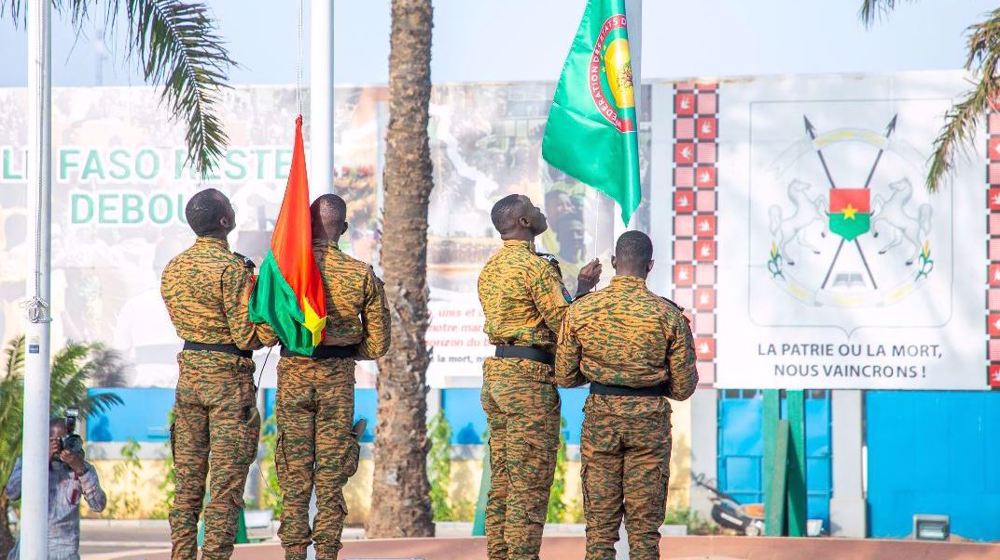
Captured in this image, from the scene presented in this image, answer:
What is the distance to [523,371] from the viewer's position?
7.04 meters

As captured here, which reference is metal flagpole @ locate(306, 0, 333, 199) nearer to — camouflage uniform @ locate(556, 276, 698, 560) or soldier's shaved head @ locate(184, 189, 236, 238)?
soldier's shaved head @ locate(184, 189, 236, 238)

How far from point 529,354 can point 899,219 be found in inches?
459

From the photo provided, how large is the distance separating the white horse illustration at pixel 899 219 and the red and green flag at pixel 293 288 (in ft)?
39.2

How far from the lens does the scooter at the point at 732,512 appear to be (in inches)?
706

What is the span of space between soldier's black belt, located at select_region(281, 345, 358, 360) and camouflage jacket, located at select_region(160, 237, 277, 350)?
0.46 ft

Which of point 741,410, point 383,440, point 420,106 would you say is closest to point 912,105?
point 741,410

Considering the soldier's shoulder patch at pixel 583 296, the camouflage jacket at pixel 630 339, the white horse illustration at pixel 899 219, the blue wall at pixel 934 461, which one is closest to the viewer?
the camouflage jacket at pixel 630 339

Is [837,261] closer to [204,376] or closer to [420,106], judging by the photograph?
[420,106]

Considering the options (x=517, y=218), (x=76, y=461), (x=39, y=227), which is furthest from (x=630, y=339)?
(x=39, y=227)

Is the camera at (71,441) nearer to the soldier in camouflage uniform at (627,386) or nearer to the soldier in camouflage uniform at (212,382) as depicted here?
the soldier in camouflage uniform at (212,382)

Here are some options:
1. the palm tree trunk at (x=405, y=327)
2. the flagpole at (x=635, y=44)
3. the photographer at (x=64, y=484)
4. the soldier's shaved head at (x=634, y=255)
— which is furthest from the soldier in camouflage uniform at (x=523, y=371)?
the palm tree trunk at (x=405, y=327)

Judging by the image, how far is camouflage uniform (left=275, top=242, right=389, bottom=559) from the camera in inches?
278

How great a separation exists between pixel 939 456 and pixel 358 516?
7461 millimetres

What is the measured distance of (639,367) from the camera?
650 centimetres
